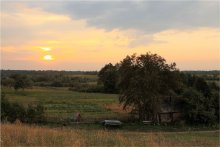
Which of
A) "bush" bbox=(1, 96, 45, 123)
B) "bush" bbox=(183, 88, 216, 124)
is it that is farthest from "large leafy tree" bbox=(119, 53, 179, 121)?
"bush" bbox=(1, 96, 45, 123)

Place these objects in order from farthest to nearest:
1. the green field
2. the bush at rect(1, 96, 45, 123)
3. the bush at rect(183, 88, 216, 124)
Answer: the green field
the bush at rect(183, 88, 216, 124)
the bush at rect(1, 96, 45, 123)

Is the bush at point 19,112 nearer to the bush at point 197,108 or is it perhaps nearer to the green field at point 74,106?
the green field at point 74,106

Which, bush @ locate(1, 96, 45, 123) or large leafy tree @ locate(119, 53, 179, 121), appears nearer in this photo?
bush @ locate(1, 96, 45, 123)

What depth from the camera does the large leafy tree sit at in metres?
42.6

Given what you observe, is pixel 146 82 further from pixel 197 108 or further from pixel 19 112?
pixel 19 112

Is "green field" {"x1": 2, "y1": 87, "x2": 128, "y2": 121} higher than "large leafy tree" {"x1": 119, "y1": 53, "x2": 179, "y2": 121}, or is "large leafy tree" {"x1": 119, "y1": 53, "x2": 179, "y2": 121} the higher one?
"large leafy tree" {"x1": 119, "y1": 53, "x2": 179, "y2": 121}

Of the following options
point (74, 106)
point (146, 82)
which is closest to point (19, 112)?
point (146, 82)

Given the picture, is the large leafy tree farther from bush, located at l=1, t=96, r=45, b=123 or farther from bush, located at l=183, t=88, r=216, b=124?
bush, located at l=1, t=96, r=45, b=123

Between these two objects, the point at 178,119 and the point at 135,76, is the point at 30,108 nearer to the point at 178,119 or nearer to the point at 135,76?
the point at 135,76

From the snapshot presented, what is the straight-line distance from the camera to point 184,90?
44969 mm

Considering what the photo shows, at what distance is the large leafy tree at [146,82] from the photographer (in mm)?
42562

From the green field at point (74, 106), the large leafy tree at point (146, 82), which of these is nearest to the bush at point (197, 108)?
the large leafy tree at point (146, 82)

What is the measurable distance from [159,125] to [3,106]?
17273 mm

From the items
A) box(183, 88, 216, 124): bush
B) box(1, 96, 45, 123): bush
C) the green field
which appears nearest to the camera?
box(1, 96, 45, 123): bush
